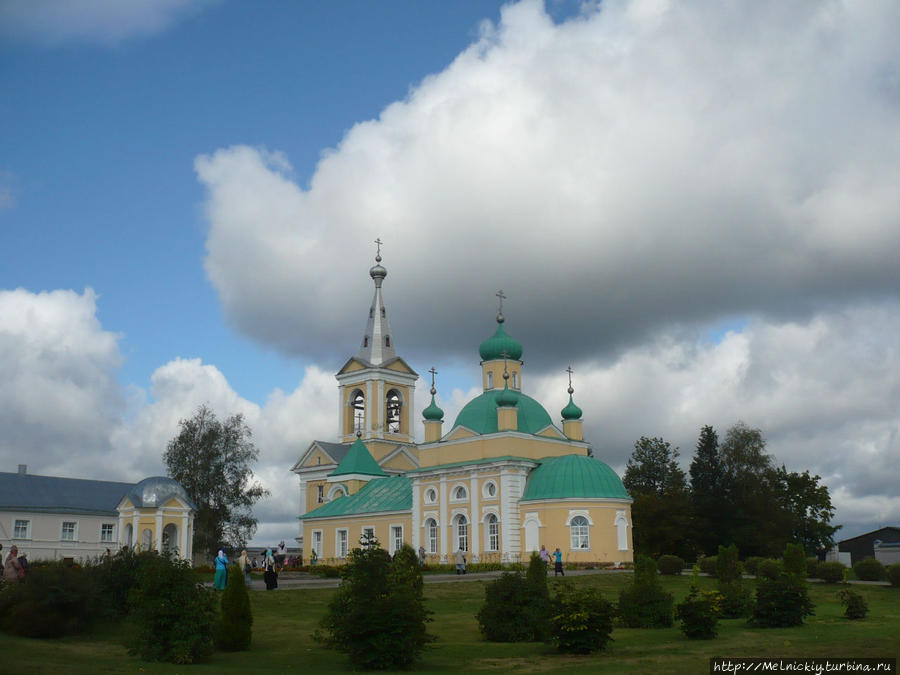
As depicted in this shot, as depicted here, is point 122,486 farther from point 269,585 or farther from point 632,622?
point 632,622

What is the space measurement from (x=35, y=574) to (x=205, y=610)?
229 inches

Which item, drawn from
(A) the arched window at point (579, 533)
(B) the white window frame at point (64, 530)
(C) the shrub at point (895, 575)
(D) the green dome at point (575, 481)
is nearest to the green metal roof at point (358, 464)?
(B) the white window frame at point (64, 530)

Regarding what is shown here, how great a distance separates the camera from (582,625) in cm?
1836

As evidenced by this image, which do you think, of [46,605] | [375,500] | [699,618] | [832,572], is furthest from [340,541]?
[699,618]

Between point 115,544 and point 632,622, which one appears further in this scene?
point 115,544

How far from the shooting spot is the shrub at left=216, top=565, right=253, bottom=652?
774 inches

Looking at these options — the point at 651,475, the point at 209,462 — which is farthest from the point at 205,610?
the point at 651,475

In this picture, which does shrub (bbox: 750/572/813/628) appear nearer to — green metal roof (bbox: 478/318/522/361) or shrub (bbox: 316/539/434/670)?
shrub (bbox: 316/539/434/670)

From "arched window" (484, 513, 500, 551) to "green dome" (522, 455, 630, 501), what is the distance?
2.34 m

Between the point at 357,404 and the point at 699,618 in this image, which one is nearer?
the point at 699,618

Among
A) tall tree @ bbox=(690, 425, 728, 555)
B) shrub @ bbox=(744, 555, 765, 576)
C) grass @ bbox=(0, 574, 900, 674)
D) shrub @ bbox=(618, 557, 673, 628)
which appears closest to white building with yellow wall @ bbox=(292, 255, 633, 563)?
shrub @ bbox=(744, 555, 765, 576)

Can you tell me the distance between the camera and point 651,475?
71.1 m

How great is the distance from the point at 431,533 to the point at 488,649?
34.4 m

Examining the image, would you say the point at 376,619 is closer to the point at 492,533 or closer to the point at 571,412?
the point at 492,533
